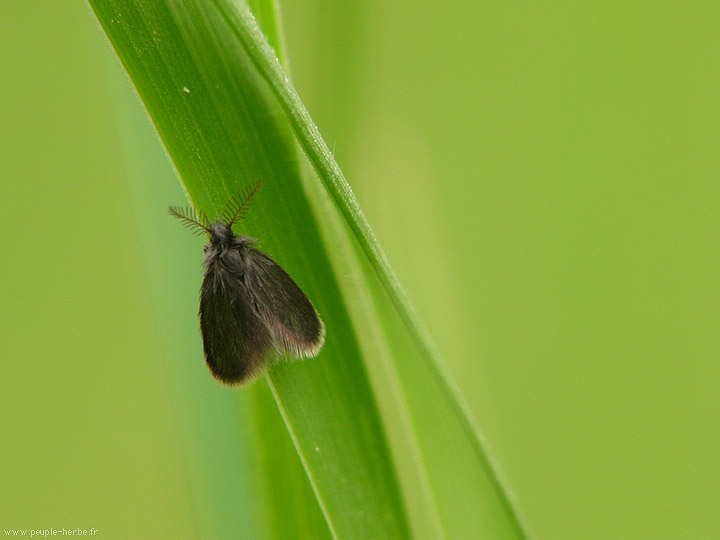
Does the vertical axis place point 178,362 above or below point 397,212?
below

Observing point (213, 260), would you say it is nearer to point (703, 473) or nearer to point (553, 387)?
point (553, 387)

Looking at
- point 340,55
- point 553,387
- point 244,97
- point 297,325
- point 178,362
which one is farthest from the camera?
point 553,387

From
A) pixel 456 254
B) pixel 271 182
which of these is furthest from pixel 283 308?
pixel 456 254

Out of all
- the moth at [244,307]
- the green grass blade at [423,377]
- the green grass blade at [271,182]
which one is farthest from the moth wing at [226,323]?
the green grass blade at [423,377]

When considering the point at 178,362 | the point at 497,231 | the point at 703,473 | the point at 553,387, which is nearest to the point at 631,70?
the point at 497,231

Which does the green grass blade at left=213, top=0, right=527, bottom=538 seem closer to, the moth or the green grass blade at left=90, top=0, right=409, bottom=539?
the green grass blade at left=90, top=0, right=409, bottom=539

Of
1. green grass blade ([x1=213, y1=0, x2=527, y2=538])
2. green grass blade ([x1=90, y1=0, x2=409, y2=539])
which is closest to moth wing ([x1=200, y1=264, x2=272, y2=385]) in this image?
green grass blade ([x1=90, y1=0, x2=409, y2=539])
